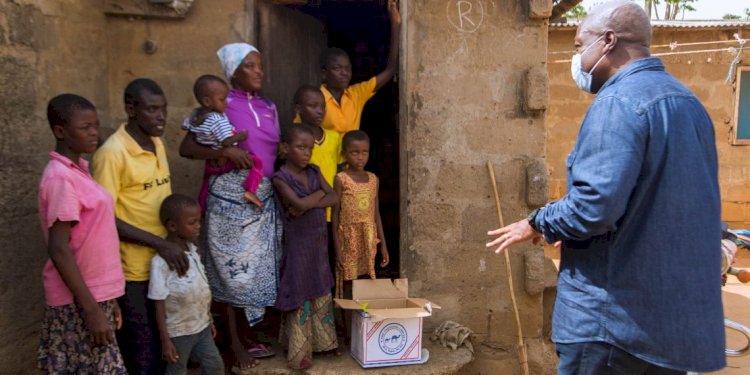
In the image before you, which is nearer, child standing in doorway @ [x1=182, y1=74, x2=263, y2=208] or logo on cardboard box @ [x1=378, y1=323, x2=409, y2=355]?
child standing in doorway @ [x1=182, y1=74, x2=263, y2=208]

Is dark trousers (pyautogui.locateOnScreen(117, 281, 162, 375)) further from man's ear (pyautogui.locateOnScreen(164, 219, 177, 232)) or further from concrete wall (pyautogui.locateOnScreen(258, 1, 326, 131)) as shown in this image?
concrete wall (pyautogui.locateOnScreen(258, 1, 326, 131))

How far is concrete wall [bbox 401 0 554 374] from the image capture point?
3893 millimetres

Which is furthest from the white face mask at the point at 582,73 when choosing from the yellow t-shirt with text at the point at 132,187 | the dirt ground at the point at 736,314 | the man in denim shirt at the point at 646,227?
the dirt ground at the point at 736,314

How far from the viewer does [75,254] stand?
2.50 m

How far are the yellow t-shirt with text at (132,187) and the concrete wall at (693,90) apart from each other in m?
6.91

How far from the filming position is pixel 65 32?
3.32m

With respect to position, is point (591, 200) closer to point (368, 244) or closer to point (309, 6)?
point (368, 244)

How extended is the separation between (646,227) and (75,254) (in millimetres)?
2144

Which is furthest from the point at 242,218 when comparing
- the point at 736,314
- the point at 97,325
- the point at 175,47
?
the point at 736,314

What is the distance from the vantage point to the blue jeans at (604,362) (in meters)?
2.00

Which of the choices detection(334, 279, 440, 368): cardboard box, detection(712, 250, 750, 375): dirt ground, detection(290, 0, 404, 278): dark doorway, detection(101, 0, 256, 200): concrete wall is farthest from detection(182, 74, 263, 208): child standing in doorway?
detection(712, 250, 750, 375): dirt ground

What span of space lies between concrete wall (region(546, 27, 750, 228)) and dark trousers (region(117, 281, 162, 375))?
23.0 feet

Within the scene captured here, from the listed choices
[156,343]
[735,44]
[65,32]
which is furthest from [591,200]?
[735,44]

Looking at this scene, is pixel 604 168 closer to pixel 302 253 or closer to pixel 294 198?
pixel 294 198
